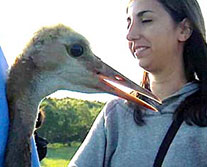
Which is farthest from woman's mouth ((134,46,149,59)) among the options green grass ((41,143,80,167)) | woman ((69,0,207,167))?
green grass ((41,143,80,167))

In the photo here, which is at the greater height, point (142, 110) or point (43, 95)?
point (43, 95)

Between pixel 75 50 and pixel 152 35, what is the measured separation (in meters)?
0.46

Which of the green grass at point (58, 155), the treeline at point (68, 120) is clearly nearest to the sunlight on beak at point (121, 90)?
the green grass at point (58, 155)

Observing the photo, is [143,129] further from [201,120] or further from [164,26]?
[164,26]

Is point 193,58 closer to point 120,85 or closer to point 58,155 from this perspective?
point 120,85

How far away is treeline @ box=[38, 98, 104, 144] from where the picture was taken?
15.9 m

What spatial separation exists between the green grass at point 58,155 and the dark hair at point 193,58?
320 inches

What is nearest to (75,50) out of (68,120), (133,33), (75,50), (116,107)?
(75,50)

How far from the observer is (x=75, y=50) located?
10.4ft

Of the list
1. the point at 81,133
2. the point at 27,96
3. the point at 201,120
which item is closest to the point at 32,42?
the point at 27,96

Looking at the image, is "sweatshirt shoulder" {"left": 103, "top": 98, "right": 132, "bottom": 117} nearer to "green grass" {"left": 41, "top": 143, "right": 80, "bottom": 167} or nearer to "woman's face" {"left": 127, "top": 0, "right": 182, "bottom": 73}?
"woman's face" {"left": 127, "top": 0, "right": 182, "bottom": 73}

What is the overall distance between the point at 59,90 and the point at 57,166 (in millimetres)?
9162

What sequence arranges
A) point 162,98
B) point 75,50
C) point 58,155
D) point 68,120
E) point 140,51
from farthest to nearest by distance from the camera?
point 68,120, point 58,155, point 162,98, point 140,51, point 75,50

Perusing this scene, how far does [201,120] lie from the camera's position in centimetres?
331
